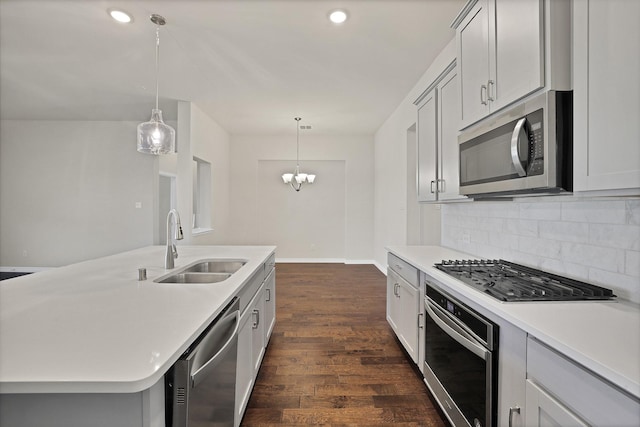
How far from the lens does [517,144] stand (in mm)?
1328

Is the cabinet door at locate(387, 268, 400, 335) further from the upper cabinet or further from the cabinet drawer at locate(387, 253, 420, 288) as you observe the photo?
the upper cabinet

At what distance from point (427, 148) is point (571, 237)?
139 centimetres

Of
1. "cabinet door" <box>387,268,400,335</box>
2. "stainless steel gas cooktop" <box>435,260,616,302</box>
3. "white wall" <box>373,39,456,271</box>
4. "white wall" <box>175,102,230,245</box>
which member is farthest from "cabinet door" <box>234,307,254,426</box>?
"white wall" <box>175,102,230,245</box>

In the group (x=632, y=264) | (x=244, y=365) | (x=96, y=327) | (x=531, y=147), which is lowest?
(x=244, y=365)

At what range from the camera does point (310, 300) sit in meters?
4.07

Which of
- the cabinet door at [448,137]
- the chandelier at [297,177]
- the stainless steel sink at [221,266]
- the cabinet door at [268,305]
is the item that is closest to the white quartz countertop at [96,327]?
the stainless steel sink at [221,266]

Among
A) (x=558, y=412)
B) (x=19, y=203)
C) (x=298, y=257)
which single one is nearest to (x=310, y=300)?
(x=298, y=257)

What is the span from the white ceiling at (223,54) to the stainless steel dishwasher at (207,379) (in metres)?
2.36

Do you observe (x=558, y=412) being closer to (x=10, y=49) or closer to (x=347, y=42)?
(x=347, y=42)

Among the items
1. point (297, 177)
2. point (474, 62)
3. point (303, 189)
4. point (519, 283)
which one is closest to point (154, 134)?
point (474, 62)

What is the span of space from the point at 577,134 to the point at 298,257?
6.14 meters

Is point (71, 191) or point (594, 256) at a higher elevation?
point (71, 191)

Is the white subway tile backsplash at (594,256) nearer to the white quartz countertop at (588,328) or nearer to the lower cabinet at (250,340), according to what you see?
the white quartz countertop at (588,328)

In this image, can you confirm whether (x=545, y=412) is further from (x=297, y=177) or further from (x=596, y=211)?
(x=297, y=177)
